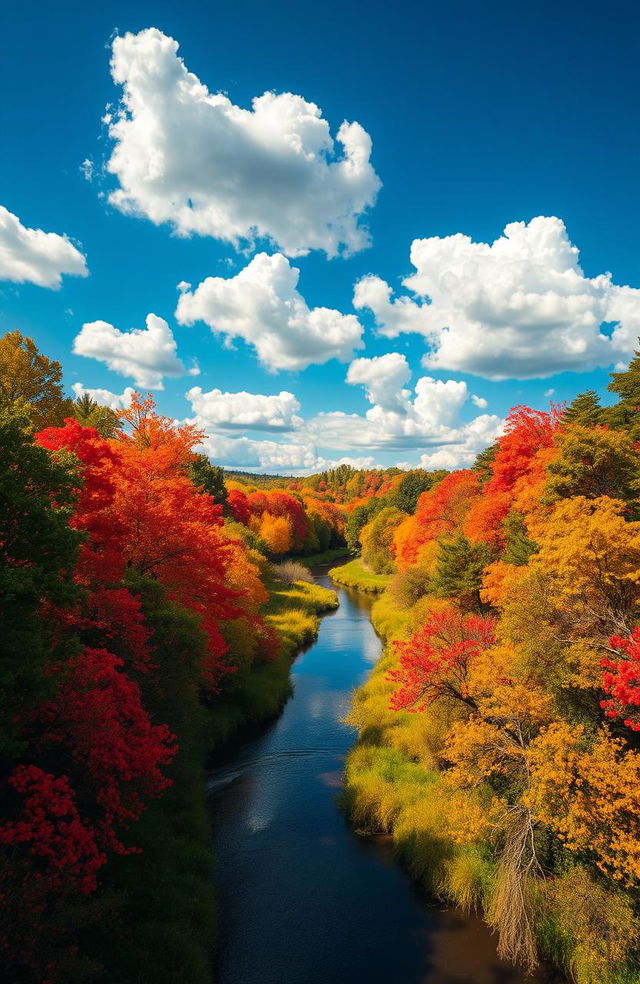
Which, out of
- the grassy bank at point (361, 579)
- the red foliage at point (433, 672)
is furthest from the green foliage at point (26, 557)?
the grassy bank at point (361, 579)

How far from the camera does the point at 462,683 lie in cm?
1961

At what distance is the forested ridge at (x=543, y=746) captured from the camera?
44.3 feet

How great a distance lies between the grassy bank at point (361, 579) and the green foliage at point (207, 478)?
86.2ft

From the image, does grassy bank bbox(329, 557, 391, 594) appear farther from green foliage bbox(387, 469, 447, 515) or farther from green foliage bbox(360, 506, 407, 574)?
green foliage bbox(387, 469, 447, 515)

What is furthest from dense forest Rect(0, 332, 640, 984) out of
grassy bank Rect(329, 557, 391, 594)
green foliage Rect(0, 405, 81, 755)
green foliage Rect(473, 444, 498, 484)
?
grassy bank Rect(329, 557, 391, 594)

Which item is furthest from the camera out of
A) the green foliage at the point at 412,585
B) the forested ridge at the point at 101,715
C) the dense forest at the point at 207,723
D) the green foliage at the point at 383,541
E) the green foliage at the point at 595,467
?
the green foliage at the point at 383,541

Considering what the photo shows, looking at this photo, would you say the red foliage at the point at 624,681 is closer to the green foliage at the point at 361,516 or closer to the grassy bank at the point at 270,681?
the grassy bank at the point at 270,681

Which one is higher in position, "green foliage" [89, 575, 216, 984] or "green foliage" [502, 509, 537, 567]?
"green foliage" [502, 509, 537, 567]

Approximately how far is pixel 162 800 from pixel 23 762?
8309 millimetres

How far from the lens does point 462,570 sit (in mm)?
34438

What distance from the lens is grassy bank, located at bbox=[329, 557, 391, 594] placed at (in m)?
74.6

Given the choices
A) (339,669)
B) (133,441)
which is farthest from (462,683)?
(133,441)

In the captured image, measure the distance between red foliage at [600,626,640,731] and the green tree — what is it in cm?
3752

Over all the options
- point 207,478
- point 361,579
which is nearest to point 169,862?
point 207,478
